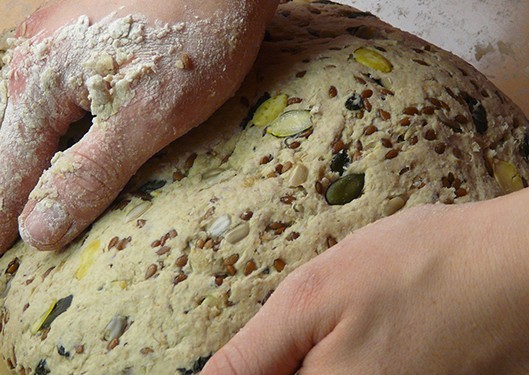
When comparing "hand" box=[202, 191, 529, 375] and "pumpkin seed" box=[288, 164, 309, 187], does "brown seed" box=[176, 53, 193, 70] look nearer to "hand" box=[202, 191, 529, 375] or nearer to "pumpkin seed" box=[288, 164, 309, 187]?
"pumpkin seed" box=[288, 164, 309, 187]

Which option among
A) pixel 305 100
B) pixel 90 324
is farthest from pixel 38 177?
pixel 305 100

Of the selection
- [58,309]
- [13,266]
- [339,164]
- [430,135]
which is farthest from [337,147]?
[13,266]

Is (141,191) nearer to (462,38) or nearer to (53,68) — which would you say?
(53,68)

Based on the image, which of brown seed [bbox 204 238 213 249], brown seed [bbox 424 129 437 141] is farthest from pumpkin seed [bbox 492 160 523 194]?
brown seed [bbox 204 238 213 249]

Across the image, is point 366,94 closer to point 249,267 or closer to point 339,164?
point 339,164

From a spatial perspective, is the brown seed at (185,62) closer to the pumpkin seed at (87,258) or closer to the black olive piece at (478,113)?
the pumpkin seed at (87,258)

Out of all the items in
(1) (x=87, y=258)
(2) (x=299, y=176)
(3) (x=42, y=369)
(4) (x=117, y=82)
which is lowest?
(3) (x=42, y=369)
